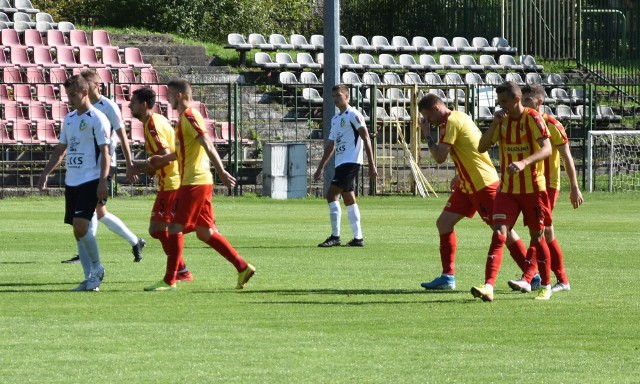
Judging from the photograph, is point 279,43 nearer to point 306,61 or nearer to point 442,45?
point 306,61

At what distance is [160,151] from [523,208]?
353 centimetres

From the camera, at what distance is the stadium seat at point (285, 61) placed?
34312 mm

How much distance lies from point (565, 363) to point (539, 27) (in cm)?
3388

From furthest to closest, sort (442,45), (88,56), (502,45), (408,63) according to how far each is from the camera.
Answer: (502,45) → (442,45) → (408,63) → (88,56)

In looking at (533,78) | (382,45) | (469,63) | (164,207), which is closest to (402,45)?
(382,45)

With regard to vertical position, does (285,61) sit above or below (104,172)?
above

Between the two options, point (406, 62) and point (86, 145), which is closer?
point (86, 145)

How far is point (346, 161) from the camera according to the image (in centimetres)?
1703

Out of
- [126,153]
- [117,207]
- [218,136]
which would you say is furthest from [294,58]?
[126,153]

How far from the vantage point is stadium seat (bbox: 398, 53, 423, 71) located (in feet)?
119

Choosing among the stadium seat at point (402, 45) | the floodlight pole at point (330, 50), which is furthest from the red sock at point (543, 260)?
the stadium seat at point (402, 45)

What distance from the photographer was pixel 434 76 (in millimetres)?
35031

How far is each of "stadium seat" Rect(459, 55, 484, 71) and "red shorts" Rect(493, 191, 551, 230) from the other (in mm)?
26281

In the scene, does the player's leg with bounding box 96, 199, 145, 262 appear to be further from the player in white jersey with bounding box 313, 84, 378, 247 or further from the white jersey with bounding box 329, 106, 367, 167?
the white jersey with bounding box 329, 106, 367, 167
